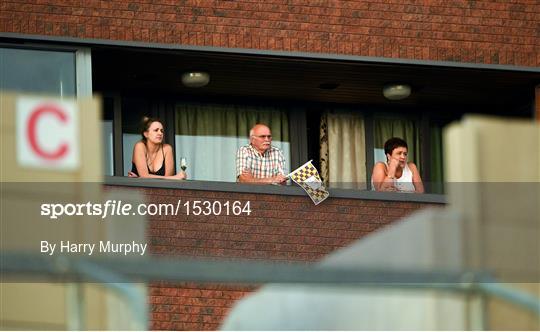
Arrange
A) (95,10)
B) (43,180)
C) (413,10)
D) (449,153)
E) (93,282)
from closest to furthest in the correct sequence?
(93,282) < (449,153) < (43,180) < (95,10) < (413,10)

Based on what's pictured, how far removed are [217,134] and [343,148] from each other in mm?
1542

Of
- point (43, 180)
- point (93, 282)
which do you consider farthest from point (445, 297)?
point (43, 180)

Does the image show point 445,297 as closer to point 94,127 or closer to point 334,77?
point 94,127

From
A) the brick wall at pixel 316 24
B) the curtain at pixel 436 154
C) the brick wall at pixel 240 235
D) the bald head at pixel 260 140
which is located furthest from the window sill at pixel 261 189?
the curtain at pixel 436 154

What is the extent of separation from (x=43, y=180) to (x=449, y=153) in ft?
6.35

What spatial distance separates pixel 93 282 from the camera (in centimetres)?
673

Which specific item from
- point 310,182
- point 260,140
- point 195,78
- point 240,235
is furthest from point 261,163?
point 195,78

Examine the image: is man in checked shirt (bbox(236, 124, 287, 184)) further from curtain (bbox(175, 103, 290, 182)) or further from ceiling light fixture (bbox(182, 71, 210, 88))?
curtain (bbox(175, 103, 290, 182))

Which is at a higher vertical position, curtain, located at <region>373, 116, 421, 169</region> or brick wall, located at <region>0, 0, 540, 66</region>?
brick wall, located at <region>0, 0, 540, 66</region>

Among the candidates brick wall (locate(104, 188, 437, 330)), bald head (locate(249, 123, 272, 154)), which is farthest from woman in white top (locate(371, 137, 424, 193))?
bald head (locate(249, 123, 272, 154))

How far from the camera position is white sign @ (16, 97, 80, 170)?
7305 mm

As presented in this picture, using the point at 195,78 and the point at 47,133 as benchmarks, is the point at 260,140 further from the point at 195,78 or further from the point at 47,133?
the point at 47,133

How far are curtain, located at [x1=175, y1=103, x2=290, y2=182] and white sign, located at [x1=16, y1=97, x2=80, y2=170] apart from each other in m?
11.2

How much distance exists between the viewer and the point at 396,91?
19.2 metres
